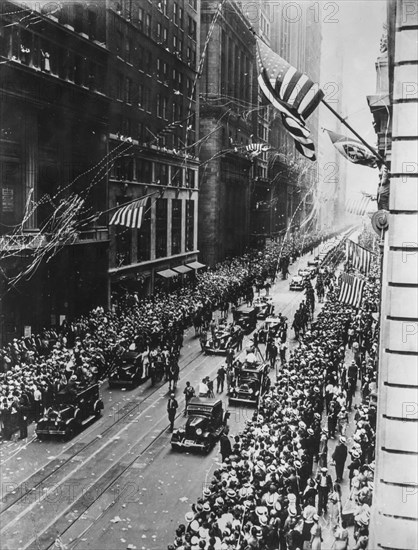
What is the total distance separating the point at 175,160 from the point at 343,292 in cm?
3358

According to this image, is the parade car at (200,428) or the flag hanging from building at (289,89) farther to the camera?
the parade car at (200,428)

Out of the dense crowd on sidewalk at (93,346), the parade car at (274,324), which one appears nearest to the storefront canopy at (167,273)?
the dense crowd on sidewalk at (93,346)

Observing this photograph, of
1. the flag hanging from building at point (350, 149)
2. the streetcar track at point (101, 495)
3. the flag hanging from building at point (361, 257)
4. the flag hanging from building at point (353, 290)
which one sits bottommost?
the streetcar track at point (101, 495)

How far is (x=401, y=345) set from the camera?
11.3 m

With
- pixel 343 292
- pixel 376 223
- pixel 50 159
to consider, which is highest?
pixel 50 159

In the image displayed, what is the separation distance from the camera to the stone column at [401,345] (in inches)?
427

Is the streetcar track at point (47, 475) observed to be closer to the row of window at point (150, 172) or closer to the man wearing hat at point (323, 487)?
the man wearing hat at point (323, 487)

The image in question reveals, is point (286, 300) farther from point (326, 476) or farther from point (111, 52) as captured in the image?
point (326, 476)

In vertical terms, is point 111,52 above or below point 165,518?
above

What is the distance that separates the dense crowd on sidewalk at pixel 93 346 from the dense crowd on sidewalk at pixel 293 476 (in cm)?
644

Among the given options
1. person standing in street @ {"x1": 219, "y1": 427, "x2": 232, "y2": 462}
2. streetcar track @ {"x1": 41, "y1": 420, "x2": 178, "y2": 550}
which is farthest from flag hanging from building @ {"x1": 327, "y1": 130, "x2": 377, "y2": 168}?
streetcar track @ {"x1": 41, "y1": 420, "x2": 178, "y2": 550}

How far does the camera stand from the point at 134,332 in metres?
31.2

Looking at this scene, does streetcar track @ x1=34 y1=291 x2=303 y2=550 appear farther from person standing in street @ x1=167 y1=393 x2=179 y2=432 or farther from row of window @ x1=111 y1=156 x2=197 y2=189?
row of window @ x1=111 y1=156 x2=197 y2=189

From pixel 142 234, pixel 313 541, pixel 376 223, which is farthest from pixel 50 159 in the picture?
pixel 313 541
